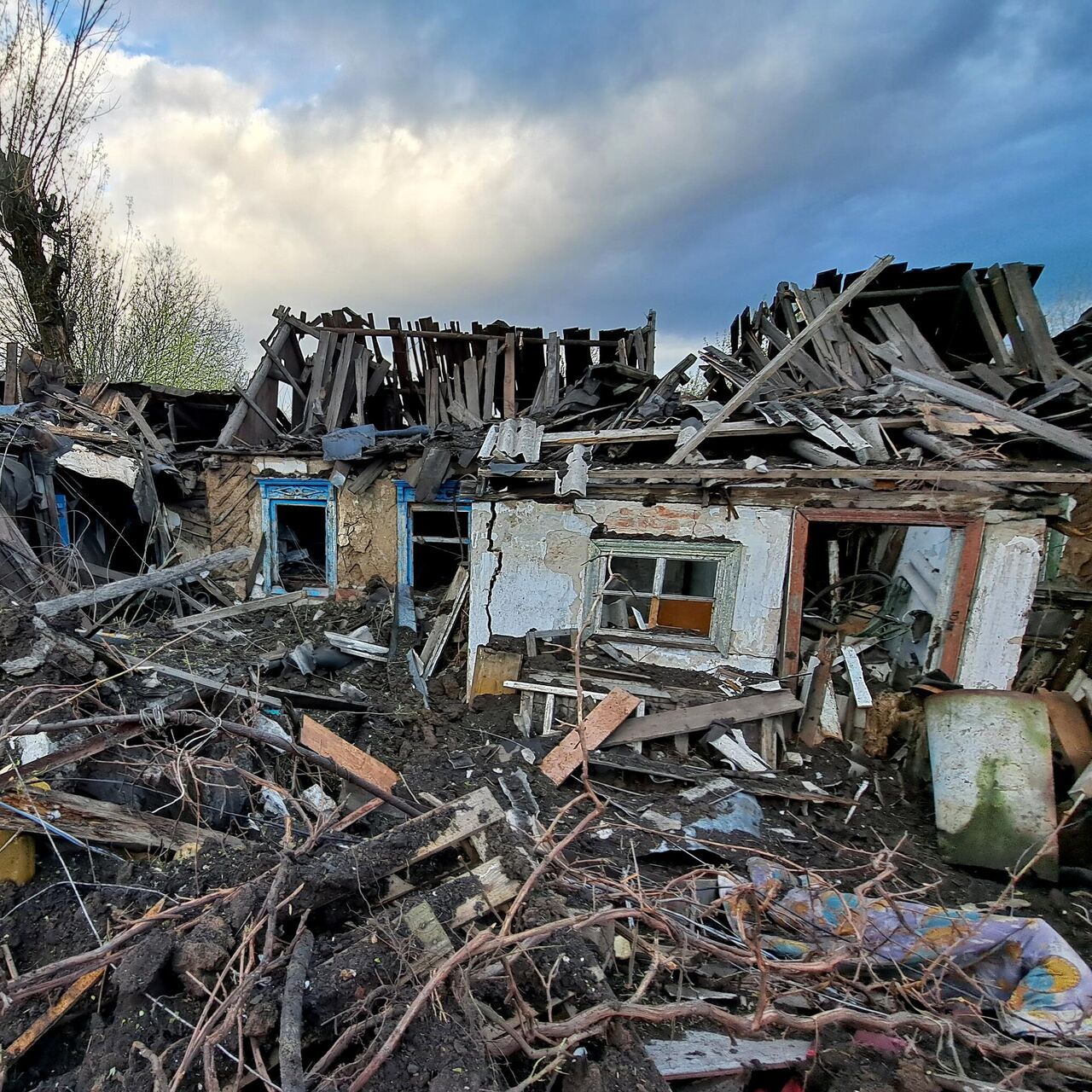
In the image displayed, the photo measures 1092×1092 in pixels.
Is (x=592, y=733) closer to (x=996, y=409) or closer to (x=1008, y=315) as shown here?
(x=996, y=409)

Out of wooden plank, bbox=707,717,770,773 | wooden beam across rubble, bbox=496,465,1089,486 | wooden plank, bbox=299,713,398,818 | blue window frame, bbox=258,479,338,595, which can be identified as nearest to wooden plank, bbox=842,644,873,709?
wooden plank, bbox=707,717,770,773

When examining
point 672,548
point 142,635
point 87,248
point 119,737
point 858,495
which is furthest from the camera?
point 87,248

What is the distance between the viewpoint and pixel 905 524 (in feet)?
17.5

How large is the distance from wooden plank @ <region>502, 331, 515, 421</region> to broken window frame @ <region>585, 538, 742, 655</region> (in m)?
5.12

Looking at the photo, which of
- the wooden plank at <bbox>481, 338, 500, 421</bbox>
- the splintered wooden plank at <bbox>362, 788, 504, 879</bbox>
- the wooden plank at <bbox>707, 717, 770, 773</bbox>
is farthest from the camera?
the wooden plank at <bbox>481, 338, 500, 421</bbox>

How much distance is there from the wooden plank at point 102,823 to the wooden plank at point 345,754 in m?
1.29

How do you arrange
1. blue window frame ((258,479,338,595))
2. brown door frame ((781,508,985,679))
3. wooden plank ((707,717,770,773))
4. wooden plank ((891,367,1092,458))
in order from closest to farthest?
1. brown door frame ((781,508,985,679))
2. wooden plank ((891,367,1092,458))
3. wooden plank ((707,717,770,773))
4. blue window frame ((258,479,338,595))

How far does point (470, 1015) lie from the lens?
1.91 m

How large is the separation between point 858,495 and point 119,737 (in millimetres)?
Answer: 6203

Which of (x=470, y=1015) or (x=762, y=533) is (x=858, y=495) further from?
(x=470, y=1015)

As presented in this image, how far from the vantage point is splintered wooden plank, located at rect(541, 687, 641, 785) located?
5.32 meters

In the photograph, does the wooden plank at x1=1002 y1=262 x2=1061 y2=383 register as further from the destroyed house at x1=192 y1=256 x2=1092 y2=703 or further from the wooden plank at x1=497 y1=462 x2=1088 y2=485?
the wooden plank at x1=497 y1=462 x2=1088 y2=485

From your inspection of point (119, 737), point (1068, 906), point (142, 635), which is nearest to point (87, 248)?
point (142, 635)

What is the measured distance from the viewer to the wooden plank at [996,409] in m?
5.31
